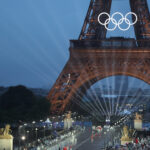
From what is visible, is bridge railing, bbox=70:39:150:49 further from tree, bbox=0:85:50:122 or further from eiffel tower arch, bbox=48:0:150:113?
tree, bbox=0:85:50:122

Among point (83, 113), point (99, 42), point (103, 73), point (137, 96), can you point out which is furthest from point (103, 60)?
point (137, 96)

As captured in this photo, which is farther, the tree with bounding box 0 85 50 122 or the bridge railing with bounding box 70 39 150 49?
the tree with bounding box 0 85 50 122

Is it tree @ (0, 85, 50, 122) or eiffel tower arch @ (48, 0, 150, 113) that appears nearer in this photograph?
eiffel tower arch @ (48, 0, 150, 113)

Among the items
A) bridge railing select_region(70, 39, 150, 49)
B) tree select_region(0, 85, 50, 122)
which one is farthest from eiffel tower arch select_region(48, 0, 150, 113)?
tree select_region(0, 85, 50, 122)

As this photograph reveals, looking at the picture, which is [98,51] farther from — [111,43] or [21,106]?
[21,106]

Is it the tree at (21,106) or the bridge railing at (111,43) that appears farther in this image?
the tree at (21,106)

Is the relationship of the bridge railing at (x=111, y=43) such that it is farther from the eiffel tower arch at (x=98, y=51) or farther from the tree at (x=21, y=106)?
A: the tree at (x=21, y=106)

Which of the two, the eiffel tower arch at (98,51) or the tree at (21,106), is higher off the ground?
the eiffel tower arch at (98,51)

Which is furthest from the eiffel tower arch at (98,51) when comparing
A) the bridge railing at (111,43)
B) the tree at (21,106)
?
the tree at (21,106)

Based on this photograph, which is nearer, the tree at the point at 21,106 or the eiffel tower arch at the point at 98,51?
the eiffel tower arch at the point at 98,51

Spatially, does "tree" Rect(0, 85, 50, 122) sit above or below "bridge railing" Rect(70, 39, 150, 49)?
below

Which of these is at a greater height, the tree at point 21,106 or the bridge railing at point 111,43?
the bridge railing at point 111,43

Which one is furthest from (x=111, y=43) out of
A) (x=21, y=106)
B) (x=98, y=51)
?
(x=21, y=106)
